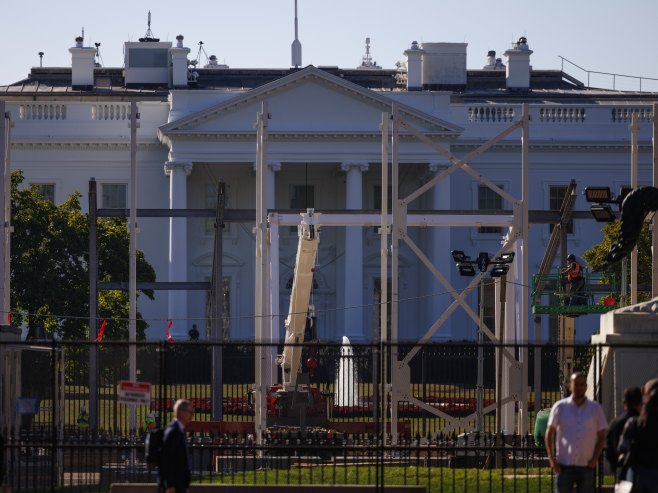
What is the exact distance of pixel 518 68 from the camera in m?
89.8

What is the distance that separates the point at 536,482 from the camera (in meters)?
24.3

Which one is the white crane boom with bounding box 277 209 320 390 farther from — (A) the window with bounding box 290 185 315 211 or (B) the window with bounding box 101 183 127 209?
(A) the window with bounding box 290 185 315 211

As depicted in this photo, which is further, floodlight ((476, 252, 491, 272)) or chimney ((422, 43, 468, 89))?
chimney ((422, 43, 468, 89))

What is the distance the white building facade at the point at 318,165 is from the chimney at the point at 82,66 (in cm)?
28

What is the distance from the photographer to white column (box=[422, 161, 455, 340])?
78562 millimetres

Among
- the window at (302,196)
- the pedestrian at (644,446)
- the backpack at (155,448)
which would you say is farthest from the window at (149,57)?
the pedestrian at (644,446)

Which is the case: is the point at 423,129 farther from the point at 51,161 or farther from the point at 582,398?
the point at 582,398

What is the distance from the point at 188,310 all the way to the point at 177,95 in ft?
30.5

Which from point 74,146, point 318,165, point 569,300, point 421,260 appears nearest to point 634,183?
point 421,260

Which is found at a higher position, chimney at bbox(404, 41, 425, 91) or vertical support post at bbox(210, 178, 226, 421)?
chimney at bbox(404, 41, 425, 91)

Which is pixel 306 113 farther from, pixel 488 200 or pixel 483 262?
pixel 483 262

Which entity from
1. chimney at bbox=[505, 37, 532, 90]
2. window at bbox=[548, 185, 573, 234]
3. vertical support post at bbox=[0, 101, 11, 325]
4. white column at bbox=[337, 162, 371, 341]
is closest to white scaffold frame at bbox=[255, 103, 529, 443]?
vertical support post at bbox=[0, 101, 11, 325]

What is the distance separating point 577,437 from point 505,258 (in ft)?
52.7

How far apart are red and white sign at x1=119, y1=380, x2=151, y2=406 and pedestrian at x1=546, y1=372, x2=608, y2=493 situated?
4.69m
